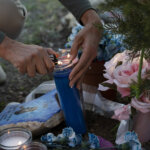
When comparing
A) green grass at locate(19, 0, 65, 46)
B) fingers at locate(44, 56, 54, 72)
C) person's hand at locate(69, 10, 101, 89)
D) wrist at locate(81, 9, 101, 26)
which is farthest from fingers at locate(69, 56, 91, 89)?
green grass at locate(19, 0, 65, 46)

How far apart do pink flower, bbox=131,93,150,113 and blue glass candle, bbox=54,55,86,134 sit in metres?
0.37

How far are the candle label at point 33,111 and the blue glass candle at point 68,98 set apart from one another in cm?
11

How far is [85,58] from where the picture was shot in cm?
140

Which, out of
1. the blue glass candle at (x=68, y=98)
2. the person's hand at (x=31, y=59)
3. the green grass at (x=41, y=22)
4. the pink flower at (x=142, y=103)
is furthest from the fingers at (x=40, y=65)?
the green grass at (x=41, y=22)

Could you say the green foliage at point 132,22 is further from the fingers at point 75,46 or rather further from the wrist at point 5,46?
the wrist at point 5,46

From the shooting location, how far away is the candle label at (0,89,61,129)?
1.58 m

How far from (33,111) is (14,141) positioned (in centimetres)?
35

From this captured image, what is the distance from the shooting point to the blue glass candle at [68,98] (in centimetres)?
142

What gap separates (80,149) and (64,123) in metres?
0.38

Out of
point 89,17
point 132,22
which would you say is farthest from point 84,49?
point 132,22

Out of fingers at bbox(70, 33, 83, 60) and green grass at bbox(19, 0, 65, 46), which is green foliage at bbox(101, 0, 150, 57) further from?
green grass at bbox(19, 0, 65, 46)

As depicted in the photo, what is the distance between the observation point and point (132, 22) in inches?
43.4

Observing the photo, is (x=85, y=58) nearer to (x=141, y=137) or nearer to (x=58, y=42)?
(x=141, y=137)

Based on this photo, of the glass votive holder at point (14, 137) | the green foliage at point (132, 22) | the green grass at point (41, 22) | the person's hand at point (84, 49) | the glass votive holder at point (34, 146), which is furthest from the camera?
the green grass at point (41, 22)
